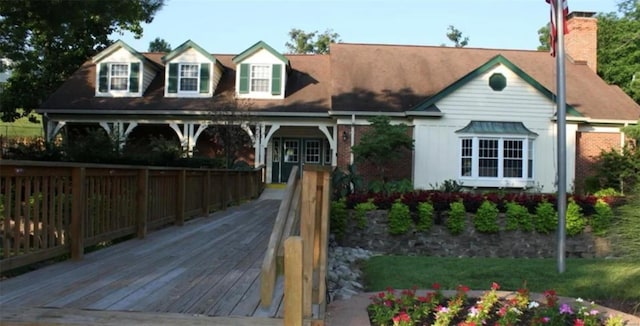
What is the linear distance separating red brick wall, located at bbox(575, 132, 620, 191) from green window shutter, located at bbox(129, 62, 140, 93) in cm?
1693

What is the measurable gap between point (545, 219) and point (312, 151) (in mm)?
13300

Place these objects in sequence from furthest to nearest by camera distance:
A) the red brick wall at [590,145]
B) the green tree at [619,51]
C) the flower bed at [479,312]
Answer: the green tree at [619,51]
the red brick wall at [590,145]
the flower bed at [479,312]

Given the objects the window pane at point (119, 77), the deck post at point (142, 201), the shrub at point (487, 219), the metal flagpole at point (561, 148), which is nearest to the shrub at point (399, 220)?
Result: the shrub at point (487, 219)

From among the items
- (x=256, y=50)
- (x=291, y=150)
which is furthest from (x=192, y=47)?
(x=291, y=150)

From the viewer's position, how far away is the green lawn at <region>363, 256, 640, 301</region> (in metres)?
5.91

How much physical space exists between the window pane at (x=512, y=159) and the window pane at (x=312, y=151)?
7918 millimetres

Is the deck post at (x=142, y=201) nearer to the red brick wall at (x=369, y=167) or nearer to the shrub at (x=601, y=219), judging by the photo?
the shrub at (x=601, y=219)

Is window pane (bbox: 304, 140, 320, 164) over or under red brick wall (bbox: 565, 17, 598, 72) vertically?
under

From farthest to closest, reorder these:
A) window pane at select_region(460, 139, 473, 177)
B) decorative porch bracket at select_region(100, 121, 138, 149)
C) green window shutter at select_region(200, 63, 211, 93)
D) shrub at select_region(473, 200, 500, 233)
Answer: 1. green window shutter at select_region(200, 63, 211, 93)
2. decorative porch bracket at select_region(100, 121, 138, 149)
3. window pane at select_region(460, 139, 473, 177)
4. shrub at select_region(473, 200, 500, 233)

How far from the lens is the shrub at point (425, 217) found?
404 inches

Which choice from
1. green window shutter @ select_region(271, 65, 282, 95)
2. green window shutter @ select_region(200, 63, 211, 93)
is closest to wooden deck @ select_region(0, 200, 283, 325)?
green window shutter @ select_region(271, 65, 282, 95)

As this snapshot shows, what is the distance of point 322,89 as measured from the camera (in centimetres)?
2138

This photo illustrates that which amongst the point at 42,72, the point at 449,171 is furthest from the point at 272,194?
the point at 42,72

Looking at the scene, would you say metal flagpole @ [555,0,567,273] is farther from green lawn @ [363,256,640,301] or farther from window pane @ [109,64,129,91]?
window pane @ [109,64,129,91]
